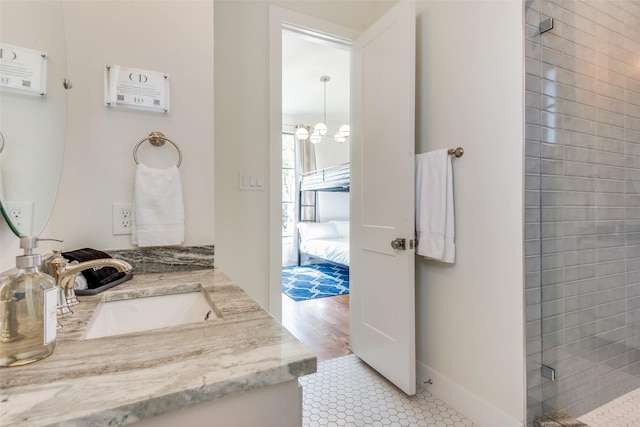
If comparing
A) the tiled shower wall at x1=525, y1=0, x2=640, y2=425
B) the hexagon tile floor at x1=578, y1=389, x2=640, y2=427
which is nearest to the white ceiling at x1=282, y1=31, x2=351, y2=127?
the tiled shower wall at x1=525, y1=0, x2=640, y2=425

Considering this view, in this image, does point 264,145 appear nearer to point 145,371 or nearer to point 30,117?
point 30,117

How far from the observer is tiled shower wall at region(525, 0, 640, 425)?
4.51ft

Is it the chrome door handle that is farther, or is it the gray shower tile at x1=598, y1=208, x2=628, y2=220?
the chrome door handle

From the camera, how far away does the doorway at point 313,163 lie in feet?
8.71

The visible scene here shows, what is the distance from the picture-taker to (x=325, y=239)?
17.7 ft

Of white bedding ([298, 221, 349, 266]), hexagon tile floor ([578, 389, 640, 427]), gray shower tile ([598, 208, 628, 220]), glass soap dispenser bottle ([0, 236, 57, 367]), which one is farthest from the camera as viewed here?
white bedding ([298, 221, 349, 266])

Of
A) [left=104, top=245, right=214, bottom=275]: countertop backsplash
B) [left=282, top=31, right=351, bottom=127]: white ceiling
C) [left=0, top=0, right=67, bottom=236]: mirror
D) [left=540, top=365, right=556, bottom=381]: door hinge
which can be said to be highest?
[left=282, top=31, right=351, bottom=127]: white ceiling

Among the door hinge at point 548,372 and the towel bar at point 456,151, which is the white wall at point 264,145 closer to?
the towel bar at point 456,151

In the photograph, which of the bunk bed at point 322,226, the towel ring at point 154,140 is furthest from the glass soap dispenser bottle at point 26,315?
the bunk bed at point 322,226

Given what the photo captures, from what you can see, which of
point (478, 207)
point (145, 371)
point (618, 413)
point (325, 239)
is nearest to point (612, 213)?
point (478, 207)

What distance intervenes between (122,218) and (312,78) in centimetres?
355

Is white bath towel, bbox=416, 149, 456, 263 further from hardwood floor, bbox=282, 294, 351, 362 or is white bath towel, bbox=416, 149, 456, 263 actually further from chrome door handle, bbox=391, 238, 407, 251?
hardwood floor, bbox=282, 294, 351, 362

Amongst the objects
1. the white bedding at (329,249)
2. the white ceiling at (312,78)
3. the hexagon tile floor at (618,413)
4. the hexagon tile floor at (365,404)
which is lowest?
the hexagon tile floor at (365,404)

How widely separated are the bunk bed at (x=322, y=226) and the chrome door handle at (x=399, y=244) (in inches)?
107
